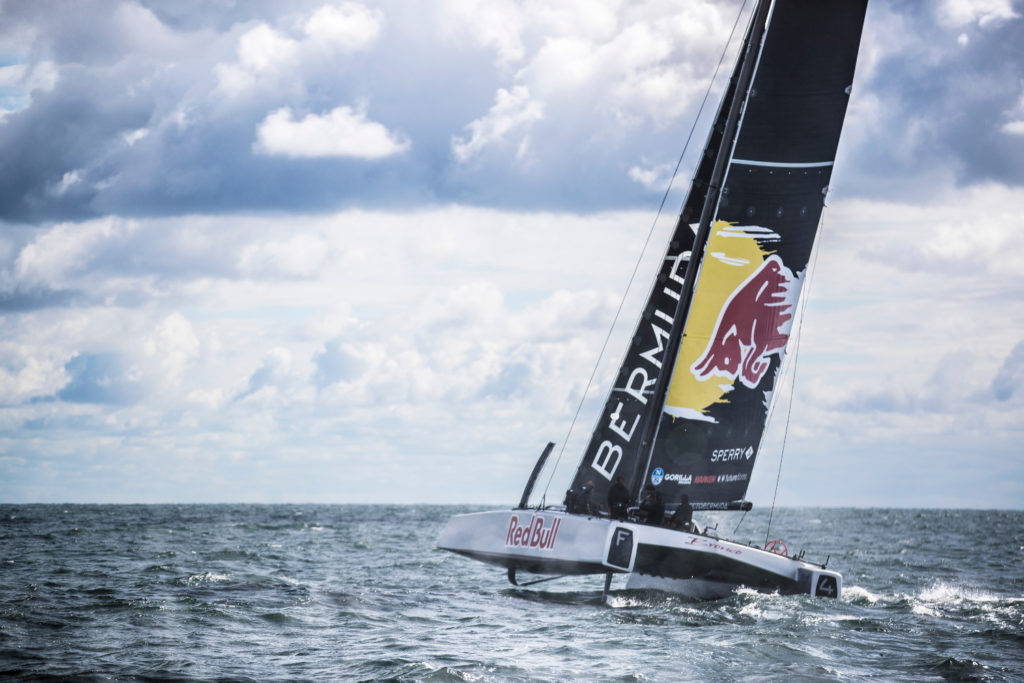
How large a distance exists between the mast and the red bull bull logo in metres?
0.58

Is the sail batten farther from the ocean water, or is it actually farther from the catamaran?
the ocean water

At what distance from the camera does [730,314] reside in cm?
1820

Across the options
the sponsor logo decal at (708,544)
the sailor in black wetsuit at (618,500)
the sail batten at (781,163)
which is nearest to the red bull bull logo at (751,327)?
the sail batten at (781,163)

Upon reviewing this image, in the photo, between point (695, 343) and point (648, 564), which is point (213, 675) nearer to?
point (648, 564)

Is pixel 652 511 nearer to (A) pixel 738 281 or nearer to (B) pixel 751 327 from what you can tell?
(B) pixel 751 327

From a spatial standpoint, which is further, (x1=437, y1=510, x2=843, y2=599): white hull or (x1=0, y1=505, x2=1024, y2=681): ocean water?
(x1=437, y1=510, x2=843, y2=599): white hull

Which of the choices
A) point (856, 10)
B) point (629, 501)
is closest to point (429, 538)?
point (629, 501)

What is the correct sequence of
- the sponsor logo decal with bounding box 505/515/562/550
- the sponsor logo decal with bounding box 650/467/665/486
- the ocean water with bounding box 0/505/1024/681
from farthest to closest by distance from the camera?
the sponsor logo decal with bounding box 650/467/665/486
the sponsor logo decal with bounding box 505/515/562/550
the ocean water with bounding box 0/505/1024/681

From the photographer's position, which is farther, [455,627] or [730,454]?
[730,454]

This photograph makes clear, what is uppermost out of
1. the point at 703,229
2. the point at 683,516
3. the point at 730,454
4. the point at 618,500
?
the point at 703,229

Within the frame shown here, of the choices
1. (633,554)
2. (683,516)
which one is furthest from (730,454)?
(633,554)

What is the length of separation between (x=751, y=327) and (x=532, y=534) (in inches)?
209

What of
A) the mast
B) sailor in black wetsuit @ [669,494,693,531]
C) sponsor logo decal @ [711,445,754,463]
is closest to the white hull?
sailor in black wetsuit @ [669,494,693,531]

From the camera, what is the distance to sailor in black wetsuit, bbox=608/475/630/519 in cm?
1702
